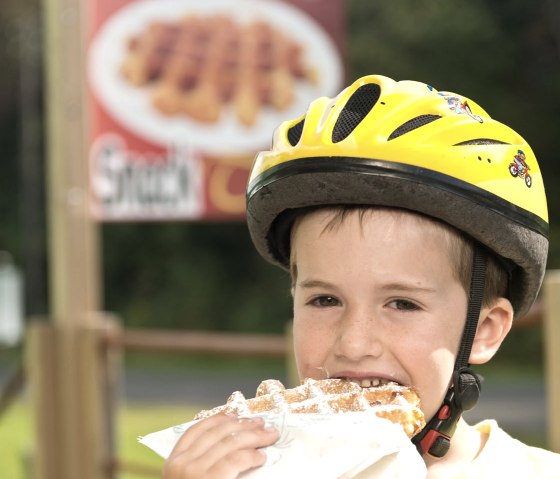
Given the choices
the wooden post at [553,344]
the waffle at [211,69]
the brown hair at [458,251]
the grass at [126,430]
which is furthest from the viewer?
the grass at [126,430]

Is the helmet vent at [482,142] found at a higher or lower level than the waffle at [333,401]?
higher

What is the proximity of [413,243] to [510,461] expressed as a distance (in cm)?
55

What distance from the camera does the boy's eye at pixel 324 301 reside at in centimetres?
249

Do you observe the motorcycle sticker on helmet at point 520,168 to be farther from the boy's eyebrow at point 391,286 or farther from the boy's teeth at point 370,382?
the boy's teeth at point 370,382

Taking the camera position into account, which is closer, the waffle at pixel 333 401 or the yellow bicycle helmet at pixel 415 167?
the waffle at pixel 333 401

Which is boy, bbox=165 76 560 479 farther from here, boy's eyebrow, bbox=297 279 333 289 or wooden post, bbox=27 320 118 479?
wooden post, bbox=27 320 118 479

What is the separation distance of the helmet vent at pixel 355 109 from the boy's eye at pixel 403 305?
1.21 ft

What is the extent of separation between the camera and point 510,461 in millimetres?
2623

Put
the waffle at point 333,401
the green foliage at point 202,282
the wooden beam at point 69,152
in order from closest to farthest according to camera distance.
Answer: the waffle at point 333,401
the wooden beam at point 69,152
the green foliage at point 202,282

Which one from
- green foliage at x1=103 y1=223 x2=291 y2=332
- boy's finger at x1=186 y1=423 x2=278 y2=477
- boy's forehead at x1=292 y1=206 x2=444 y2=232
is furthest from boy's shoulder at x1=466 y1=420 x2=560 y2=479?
green foliage at x1=103 y1=223 x2=291 y2=332

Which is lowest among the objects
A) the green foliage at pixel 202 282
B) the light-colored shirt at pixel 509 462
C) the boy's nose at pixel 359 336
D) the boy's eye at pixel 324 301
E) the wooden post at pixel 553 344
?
the green foliage at pixel 202 282

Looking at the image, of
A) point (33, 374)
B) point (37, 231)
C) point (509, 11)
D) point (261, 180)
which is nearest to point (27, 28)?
Result: point (37, 231)

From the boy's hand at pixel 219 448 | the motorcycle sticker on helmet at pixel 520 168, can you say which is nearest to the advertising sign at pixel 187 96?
the motorcycle sticker on helmet at pixel 520 168

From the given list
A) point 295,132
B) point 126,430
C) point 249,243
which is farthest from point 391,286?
point 249,243
